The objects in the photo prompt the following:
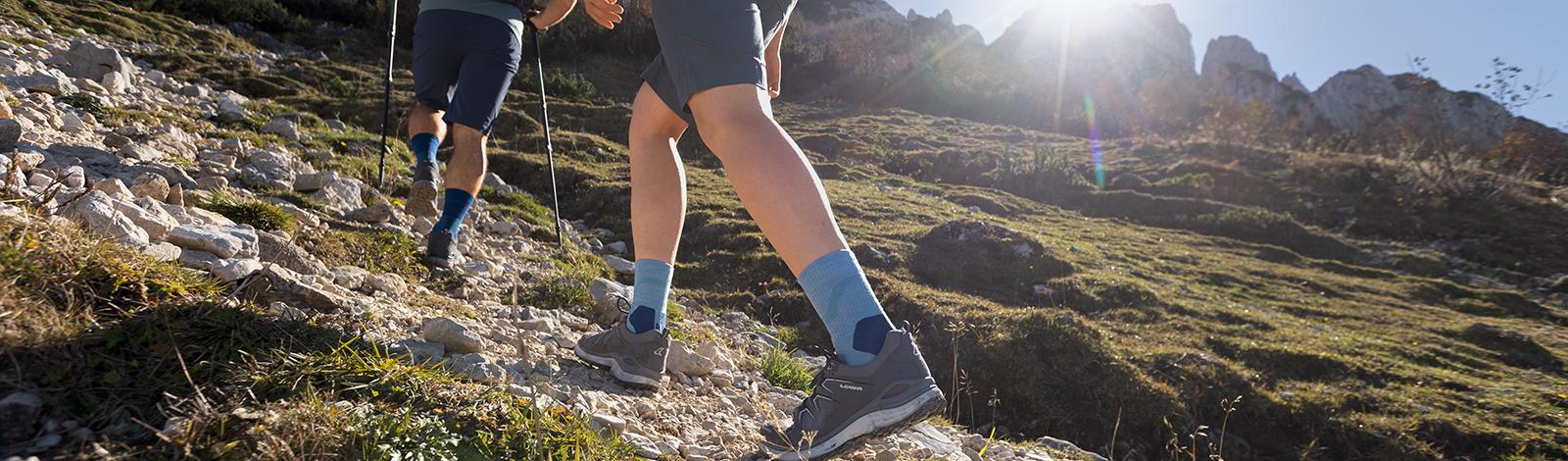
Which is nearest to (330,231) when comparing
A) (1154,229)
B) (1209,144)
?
(1154,229)

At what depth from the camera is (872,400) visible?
1767 mm

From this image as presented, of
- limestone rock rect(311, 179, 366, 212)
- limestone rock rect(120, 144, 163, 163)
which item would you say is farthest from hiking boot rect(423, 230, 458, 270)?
limestone rock rect(120, 144, 163, 163)

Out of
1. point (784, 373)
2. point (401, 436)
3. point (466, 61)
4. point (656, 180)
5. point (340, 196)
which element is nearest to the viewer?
point (401, 436)

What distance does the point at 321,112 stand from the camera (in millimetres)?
10227

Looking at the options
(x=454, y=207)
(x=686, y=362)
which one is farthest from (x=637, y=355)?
(x=454, y=207)

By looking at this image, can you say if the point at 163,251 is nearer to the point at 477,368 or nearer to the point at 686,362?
the point at 477,368

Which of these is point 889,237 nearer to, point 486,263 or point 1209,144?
point 486,263

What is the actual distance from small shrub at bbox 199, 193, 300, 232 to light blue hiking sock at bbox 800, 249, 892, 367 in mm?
2802

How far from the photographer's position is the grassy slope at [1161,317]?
508cm

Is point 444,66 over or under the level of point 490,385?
over

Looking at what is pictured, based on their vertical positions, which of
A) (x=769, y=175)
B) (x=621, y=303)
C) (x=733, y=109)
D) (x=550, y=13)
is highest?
(x=550, y=13)

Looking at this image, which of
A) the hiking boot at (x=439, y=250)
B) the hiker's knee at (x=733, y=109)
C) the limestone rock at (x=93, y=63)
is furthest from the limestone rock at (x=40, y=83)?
the hiker's knee at (x=733, y=109)

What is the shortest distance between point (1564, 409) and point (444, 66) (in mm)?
8380

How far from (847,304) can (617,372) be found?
931 mm
